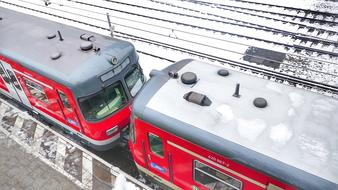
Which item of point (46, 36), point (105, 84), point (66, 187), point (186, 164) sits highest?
point (46, 36)

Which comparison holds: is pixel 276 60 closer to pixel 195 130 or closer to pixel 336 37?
pixel 336 37

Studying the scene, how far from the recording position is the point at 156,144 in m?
6.30

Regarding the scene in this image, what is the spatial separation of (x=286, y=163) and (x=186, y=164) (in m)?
2.04

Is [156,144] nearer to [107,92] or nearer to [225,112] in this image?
[225,112]

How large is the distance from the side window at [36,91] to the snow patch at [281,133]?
6.24 m

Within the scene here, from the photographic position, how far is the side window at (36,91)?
833 centimetres

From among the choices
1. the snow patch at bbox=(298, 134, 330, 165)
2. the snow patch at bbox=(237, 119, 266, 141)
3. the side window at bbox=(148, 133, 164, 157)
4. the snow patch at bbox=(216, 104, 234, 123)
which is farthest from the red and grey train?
the snow patch at bbox=(298, 134, 330, 165)

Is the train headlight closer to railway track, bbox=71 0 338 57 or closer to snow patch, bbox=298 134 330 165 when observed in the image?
snow patch, bbox=298 134 330 165

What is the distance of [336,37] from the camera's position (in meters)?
12.4

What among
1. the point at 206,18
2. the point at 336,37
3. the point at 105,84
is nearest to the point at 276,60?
the point at 336,37

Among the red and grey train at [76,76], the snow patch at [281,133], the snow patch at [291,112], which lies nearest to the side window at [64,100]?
the red and grey train at [76,76]

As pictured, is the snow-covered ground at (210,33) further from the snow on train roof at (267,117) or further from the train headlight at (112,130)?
the snow on train roof at (267,117)

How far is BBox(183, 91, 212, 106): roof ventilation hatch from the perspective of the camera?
5.68 meters

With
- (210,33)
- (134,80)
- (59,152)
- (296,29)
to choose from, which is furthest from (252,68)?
(59,152)
